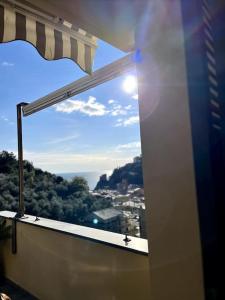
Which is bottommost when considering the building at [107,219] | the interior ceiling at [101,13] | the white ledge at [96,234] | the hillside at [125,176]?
the white ledge at [96,234]

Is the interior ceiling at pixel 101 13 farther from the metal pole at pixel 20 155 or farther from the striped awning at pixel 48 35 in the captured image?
the metal pole at pixel 20 155

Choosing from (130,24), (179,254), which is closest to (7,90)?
(130,24)

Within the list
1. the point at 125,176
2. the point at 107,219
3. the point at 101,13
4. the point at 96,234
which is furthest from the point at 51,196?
the point at 101,13

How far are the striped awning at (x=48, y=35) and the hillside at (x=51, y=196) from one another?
147 centimetres

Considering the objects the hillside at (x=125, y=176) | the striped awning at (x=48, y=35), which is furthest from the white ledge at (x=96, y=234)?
the striped awning at (x=48, y=35)

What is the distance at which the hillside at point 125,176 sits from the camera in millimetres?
2037

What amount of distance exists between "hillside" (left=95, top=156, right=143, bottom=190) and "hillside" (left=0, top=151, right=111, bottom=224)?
19cm

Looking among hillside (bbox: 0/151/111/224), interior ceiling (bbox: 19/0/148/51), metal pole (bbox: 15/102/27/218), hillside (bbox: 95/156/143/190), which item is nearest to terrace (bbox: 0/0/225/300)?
interior ceiling (bbox: 19/0/148/51)

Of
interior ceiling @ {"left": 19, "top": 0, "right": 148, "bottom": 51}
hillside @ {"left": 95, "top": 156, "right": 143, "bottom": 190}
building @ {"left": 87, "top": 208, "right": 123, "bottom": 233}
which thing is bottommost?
building @ {"left": 87, "top": 208, "right": 123, "bottom": 233}

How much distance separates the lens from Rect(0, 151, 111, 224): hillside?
315 cm

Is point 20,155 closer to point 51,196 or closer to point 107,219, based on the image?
point 51,196

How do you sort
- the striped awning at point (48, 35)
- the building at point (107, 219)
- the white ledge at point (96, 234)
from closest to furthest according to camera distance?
the striped awning at point (48, 35), the white ledge at point (96, 234), the building at point (107, 219)

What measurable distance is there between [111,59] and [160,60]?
1.03 m

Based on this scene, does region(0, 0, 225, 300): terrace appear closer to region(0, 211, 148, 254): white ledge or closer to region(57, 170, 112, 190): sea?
region(0, 211, 148, 254): white ledge
